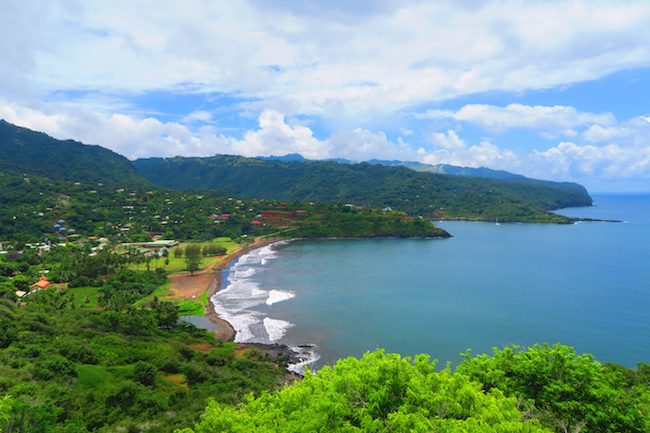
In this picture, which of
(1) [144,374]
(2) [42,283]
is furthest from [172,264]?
(1) [144,374]

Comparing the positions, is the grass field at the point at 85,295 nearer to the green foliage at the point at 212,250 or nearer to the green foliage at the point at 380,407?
the green foliage at the point at 212,250

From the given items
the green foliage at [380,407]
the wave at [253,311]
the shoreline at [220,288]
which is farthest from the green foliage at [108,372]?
the green foliage at [380,407]

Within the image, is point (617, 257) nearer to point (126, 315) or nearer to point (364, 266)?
point (364, 266)

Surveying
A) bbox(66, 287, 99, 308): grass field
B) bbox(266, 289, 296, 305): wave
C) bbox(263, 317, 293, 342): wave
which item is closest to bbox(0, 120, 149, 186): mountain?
bbox(66, 287, 99, 308): grass field

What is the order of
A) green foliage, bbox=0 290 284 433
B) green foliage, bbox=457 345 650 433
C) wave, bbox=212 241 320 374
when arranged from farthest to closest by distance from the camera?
wave, bbox=212 241 320 374
green foliage, bbox=0 290 284 433
green foliage, bbox=457 345 650 433

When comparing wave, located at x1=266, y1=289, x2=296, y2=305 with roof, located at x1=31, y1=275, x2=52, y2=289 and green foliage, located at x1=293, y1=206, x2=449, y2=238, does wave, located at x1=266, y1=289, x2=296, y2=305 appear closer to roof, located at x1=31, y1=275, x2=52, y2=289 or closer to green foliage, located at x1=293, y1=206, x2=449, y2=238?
roof, located at x1=31, y1=275, x2=52, y2=289
